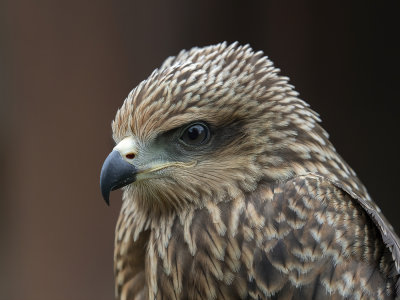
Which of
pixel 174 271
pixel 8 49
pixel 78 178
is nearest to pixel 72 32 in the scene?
pixel 8 49

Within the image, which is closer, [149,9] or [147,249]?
[147,249]

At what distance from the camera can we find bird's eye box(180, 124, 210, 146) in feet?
9.71

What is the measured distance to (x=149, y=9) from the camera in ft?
18.7

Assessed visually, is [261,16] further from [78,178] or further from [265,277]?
[265,277]

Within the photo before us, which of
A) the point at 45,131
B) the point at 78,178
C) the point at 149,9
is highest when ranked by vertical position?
the point at 149,9

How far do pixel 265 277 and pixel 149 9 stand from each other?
133 inches

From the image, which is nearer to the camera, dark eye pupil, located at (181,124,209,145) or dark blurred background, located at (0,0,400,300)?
dark eye pupil, located at (181,124,209,145)

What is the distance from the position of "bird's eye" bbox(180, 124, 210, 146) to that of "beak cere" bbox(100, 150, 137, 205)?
0.81 feet

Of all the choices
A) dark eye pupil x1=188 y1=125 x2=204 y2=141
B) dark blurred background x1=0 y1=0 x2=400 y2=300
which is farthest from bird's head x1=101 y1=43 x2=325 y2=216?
dark blurred background x1=0 y1=0 x2=400 y2=300

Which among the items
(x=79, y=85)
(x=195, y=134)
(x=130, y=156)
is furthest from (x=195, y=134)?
(x=79, y=85)

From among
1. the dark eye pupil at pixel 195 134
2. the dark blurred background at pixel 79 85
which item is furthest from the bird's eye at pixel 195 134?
the dark blurred background at pixel 79 85

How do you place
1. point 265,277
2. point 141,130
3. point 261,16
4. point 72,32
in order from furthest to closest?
1. point 261,16
2. point 72,32
3. point 141,130
4. point 265,277

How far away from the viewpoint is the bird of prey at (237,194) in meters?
2.79

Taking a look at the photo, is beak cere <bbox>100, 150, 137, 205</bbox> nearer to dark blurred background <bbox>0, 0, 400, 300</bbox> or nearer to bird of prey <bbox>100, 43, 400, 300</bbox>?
bird of prey <bbox>100, 43, 400, 300</bbox>
